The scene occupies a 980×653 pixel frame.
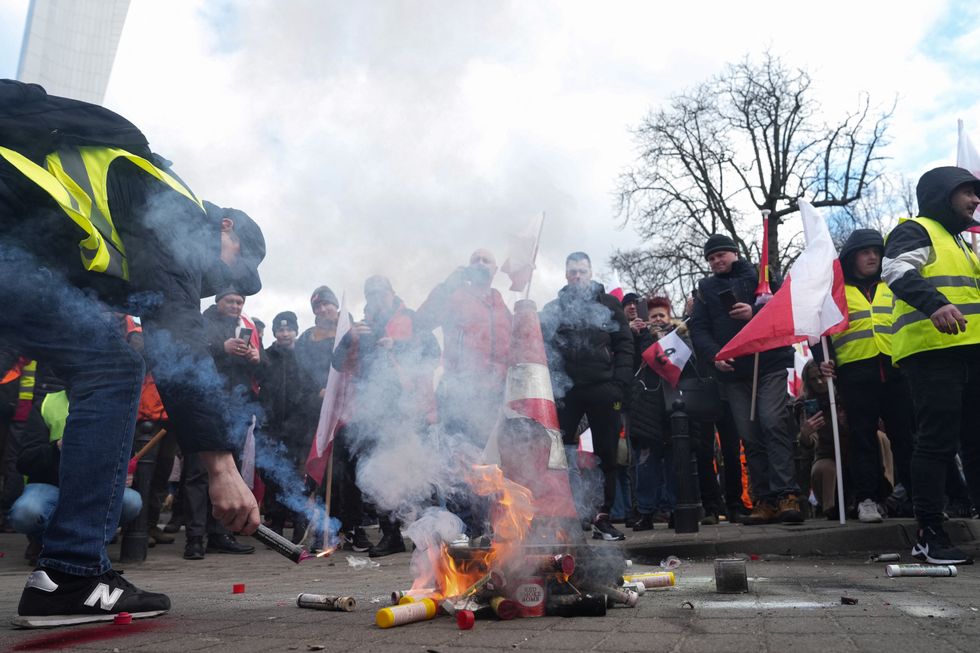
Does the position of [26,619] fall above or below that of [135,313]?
below

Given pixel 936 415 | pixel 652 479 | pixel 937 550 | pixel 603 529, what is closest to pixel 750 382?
pixel 652 479

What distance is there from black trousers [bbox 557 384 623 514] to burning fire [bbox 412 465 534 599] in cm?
348

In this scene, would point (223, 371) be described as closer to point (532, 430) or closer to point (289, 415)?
point (289, 415)

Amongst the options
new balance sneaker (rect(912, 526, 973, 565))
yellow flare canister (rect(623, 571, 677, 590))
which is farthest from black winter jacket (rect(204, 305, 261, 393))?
new balance sneaker (rect(912, 526, 973, 565))

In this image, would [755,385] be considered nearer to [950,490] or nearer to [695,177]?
[950,490]

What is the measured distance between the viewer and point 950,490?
24.6 ft

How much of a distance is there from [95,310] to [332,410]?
3231 millimetres

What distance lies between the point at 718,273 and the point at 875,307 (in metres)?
1.48

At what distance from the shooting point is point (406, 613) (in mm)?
2984

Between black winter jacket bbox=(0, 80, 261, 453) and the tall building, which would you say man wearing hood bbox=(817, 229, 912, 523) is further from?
the tall building

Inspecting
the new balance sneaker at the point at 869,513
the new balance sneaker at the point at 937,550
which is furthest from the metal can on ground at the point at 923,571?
the new balance sneaker at the point at 869,513

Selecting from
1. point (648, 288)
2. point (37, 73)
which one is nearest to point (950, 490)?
point (37, 73)

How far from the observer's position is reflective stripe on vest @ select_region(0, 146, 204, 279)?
301 centimetres

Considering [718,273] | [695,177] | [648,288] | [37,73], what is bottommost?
[718,273]
